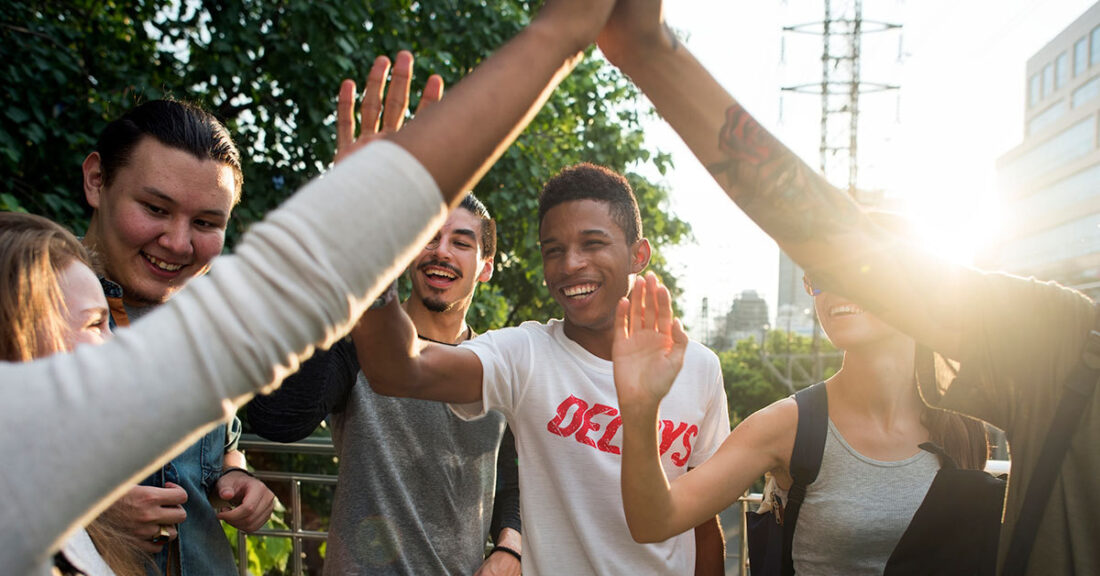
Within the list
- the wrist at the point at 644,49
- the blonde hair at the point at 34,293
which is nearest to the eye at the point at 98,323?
the blonde hair at the point at 34,293

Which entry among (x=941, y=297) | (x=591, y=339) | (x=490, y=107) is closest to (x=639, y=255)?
(x=591, y=339)

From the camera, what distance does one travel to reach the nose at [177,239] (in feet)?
7.02

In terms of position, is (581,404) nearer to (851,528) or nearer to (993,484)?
(851,528)

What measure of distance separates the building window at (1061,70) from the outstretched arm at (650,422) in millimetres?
83120

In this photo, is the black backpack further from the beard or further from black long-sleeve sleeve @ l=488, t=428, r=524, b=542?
the beard

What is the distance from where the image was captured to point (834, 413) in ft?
7.40

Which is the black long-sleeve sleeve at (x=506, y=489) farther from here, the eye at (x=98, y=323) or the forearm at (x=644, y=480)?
the eye at (x=98, y=323)

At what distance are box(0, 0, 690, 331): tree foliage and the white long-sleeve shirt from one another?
3.93 meters

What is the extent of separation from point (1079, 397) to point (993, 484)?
0.86 meters

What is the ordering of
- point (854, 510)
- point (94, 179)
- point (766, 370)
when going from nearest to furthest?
point (854, 510)
point (94, 179)
point (766, 370)

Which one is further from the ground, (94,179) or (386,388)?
(94,179)

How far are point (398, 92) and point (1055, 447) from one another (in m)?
1.26

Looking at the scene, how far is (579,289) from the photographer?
2646 mm

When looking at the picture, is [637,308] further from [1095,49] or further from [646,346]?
[1095,49]
